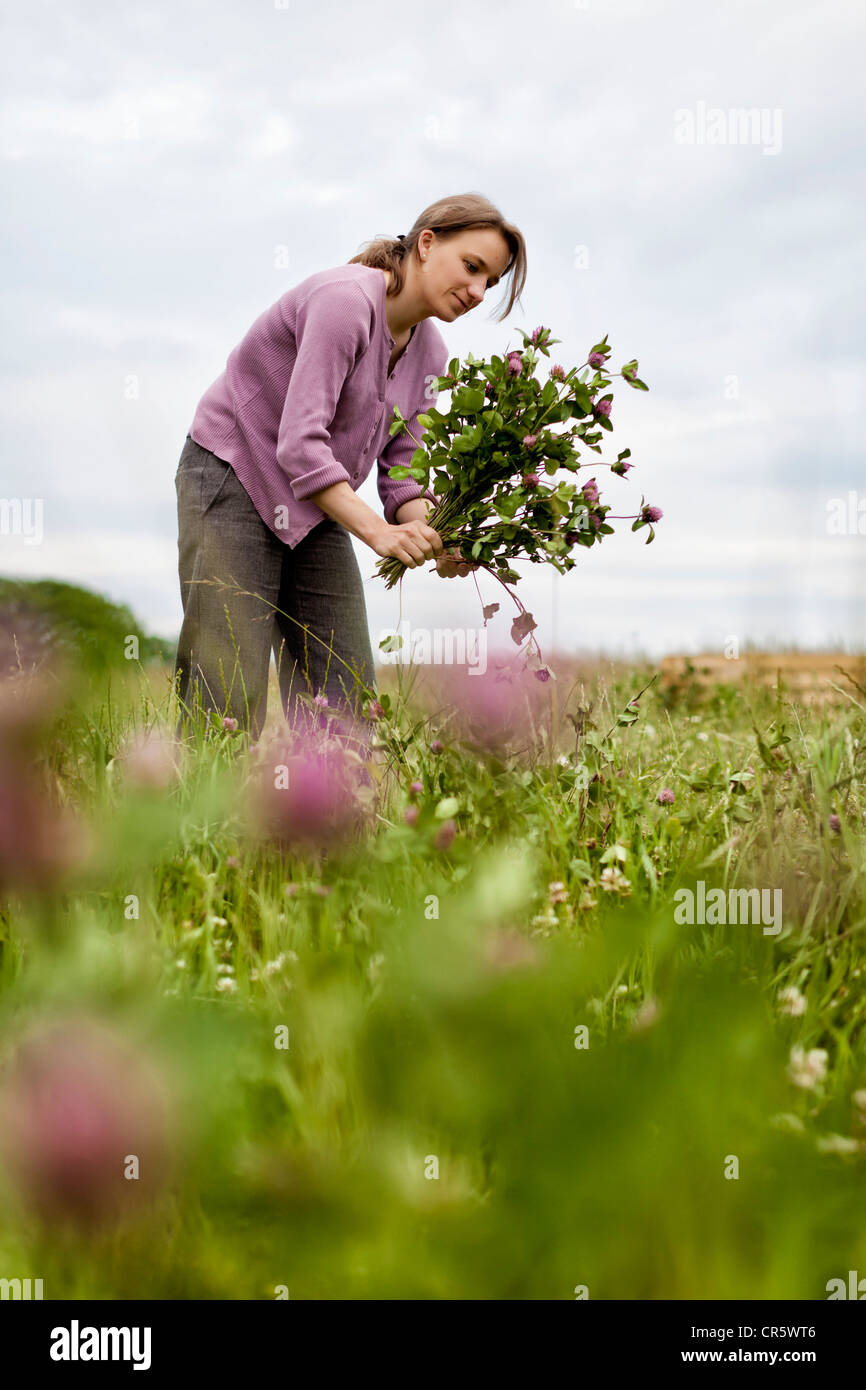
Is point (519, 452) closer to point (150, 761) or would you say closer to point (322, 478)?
point (322, 478)

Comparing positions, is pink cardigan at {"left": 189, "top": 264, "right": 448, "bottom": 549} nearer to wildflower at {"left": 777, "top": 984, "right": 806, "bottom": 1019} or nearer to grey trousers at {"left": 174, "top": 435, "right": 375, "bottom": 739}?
grey trousers at {"left": 174, "top": 435, "right": 375, "bottom": 739}

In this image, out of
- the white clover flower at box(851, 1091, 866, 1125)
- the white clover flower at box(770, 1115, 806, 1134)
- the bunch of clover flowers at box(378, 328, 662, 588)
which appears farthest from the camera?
the bunch of clover flowers at box(378, 328, 662, 588)

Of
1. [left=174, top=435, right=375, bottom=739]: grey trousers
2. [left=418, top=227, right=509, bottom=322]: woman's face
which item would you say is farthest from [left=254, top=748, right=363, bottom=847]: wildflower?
[left=418, top=227, right=509, bottom=322]: woman's face

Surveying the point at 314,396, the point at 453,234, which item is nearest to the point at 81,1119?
the point at 314,396

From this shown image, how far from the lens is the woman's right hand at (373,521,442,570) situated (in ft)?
7.71

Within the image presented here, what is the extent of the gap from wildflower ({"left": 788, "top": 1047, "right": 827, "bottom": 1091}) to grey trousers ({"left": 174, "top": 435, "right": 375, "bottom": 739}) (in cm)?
169

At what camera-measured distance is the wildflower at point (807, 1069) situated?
104cm

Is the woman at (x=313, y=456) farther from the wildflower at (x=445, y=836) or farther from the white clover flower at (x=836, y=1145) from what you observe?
the white clover flower at (x=836, y=1145)

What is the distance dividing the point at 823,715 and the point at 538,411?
50.8 inches

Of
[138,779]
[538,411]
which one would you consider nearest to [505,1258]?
[138,779]

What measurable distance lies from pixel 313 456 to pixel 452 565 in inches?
17.1

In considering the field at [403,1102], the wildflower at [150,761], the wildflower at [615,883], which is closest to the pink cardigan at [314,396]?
the wildflower at [150,761]
